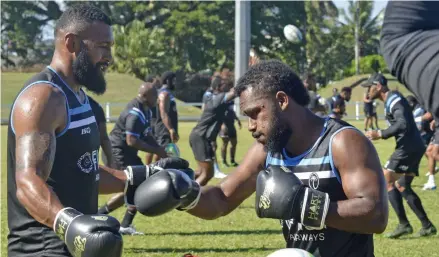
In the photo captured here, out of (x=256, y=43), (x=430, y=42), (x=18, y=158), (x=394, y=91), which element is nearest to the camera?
(x=430, y=42)

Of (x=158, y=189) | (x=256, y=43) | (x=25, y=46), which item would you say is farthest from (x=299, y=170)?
(x=25, y=46)

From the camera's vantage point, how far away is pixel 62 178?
4375mm

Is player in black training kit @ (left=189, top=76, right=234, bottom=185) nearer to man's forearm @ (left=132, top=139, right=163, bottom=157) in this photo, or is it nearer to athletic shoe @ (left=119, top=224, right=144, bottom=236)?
man's forearm @ (left=132, top=139, right=163, bottom=157)

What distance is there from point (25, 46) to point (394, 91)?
5516 cm

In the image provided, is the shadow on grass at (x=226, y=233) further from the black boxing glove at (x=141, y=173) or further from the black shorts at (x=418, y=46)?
the black shorts at (x=418, y=46)

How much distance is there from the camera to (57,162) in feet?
14.3

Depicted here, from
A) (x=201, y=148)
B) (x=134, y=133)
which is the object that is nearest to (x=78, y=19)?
(x=134, y=133)

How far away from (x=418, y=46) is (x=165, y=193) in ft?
7.18

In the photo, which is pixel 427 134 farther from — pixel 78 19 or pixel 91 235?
pixel 91 235

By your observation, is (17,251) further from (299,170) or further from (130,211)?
(130,211)

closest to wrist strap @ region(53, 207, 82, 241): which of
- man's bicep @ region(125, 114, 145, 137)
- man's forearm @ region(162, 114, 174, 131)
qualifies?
man's bicep @ region(125, 114, 145, 137)

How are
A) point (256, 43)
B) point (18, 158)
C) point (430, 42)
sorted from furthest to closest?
point (256, 43)
point (18, 158)
point (430, 42)

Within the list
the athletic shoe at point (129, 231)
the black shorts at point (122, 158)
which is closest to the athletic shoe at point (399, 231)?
the athletic shoe at point (129, 231)

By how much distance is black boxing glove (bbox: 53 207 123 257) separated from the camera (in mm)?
3488
